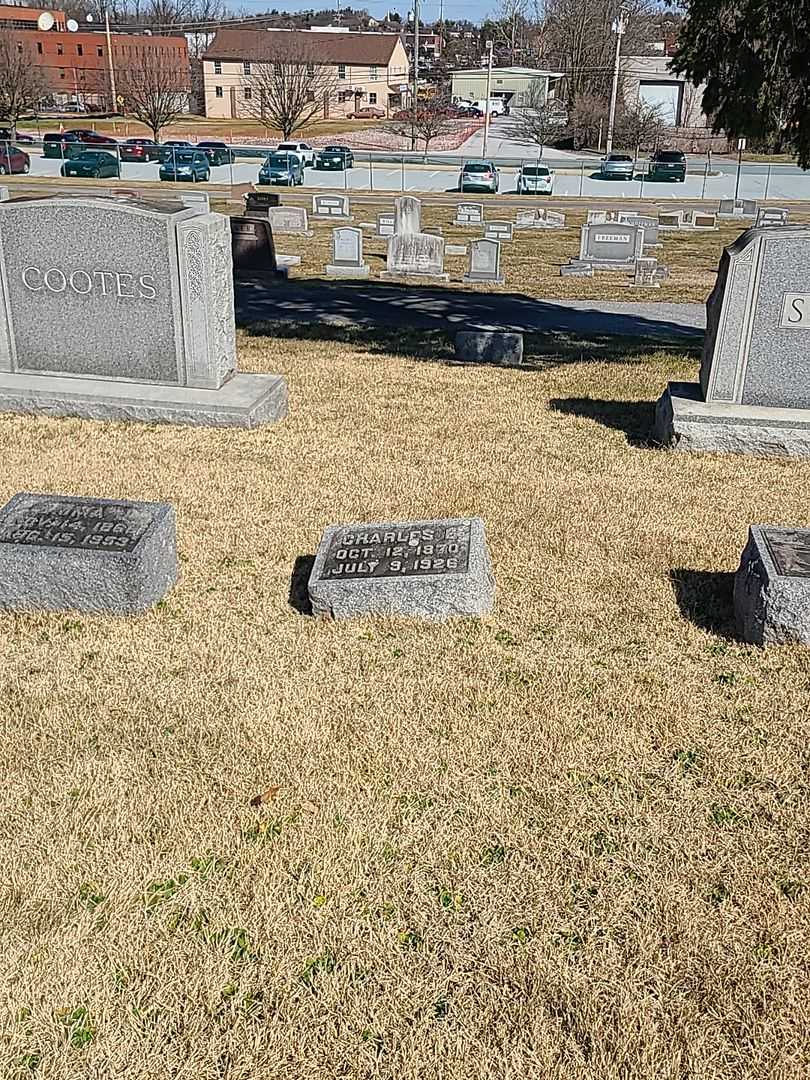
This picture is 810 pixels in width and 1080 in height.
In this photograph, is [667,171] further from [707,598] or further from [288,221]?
[707,598]

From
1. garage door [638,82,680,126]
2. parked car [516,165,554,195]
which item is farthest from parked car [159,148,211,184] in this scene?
garage door [638,82,680,126]

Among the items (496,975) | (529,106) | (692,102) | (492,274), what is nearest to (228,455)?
(496,975)

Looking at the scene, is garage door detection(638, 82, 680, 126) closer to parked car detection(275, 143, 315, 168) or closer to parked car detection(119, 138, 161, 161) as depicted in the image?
parked car detection(275, 143, 315, 168)

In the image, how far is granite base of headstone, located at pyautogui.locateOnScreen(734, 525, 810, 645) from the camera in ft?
16.5

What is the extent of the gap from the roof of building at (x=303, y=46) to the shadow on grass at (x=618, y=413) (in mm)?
63125

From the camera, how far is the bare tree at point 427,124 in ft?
194

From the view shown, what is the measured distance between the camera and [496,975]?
3.22 meters

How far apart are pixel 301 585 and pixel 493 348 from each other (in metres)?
6.66

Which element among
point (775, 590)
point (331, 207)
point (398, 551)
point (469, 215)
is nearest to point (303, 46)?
point (331, 207)

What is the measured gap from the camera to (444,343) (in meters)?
13.0

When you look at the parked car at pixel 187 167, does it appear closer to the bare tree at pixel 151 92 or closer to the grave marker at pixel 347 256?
the bare tree at pixel 151 92

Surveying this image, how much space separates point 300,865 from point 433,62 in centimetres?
11818

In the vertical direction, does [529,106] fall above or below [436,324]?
above

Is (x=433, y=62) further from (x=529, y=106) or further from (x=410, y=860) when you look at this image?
(x=410, y=860)
